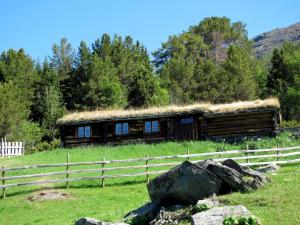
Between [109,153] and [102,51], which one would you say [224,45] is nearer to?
[102,51]

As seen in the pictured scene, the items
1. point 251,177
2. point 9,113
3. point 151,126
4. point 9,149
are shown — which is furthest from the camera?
point 9,113

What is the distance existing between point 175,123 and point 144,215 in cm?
2529

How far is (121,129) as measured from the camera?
37.9m

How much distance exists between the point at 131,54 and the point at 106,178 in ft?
154

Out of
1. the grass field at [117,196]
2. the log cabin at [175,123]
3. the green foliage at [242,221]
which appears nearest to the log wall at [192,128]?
the log cabin at [175,123]

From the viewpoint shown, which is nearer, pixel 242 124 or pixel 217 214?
pixel 217 214

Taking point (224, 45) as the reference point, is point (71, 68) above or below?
below

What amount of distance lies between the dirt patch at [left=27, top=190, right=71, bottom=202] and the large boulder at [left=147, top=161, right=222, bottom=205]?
9.91 meters

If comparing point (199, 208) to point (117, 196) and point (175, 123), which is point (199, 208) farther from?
point (175, 123)

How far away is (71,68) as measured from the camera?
66125mm

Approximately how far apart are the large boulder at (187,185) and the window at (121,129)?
84.3 ft

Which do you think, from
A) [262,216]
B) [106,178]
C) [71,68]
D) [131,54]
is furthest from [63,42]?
[262,216]

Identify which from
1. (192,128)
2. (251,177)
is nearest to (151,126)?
(192,128)

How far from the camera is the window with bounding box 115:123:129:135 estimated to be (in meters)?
37.8
